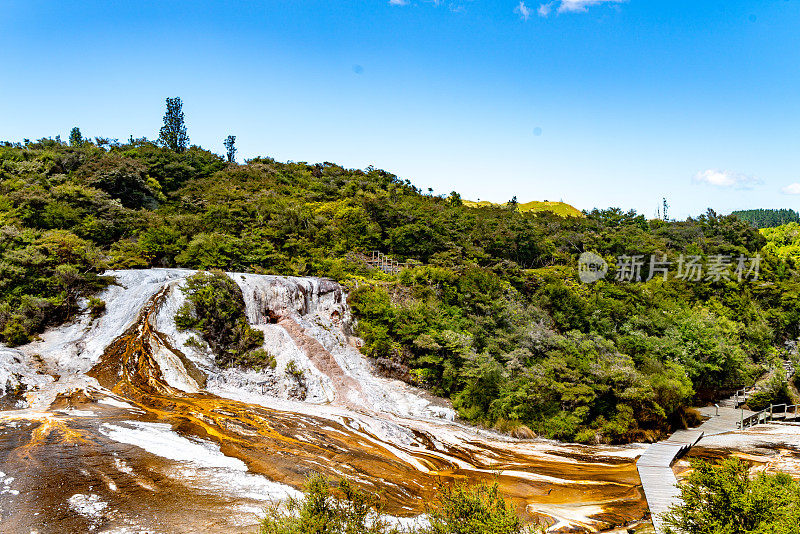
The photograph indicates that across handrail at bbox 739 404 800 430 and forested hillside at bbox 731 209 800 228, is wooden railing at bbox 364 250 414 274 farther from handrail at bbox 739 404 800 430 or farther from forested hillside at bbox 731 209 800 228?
forested hillside at bbox 731 209 800 228

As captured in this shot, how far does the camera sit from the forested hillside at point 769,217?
11680cm

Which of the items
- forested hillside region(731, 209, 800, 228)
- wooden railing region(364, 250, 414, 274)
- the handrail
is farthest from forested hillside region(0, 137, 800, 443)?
forested hillside region(731, 209, 800, 228)

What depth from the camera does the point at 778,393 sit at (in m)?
23.8

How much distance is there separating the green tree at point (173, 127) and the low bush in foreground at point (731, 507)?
52944 millimetres

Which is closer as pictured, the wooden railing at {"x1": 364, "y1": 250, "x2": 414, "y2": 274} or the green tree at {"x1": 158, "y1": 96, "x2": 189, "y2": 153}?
the wooden railing at {"x1": 364, "y1": 250, "x2": 414, "y2": 274}

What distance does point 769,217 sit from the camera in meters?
130

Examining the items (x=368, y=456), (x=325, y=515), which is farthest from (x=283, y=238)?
(x=325, y=515)

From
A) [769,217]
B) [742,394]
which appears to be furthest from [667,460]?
[769,217]

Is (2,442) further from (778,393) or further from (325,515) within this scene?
(778,393)

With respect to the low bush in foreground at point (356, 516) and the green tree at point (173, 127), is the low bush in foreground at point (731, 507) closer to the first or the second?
the low bush in foreground at point (356, 516)

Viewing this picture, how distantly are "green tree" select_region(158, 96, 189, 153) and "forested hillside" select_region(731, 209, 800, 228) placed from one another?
121853 mm

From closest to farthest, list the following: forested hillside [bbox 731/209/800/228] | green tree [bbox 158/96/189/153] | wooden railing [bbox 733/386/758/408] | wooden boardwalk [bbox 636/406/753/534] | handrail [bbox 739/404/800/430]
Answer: wooden boardwalk [bbox 636/406/753/534] → handrail [bbox 739/404/800/430] → wooden railing [bbox 733/386/758/408] → green tree [bbox 158/96/189/153] → forested hillside [bbox 731/209/800/228]

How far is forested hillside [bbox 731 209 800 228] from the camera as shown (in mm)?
116800

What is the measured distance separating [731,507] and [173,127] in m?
55.3
